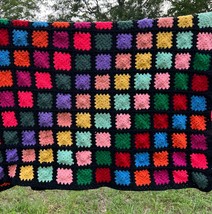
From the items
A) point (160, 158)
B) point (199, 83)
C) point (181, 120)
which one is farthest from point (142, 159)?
point (199, 83)

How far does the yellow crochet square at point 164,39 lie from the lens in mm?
1245

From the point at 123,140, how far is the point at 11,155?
34cm

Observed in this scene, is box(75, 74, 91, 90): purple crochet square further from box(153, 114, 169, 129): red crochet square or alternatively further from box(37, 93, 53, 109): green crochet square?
box(153, 114, 169, 129): red crochet square

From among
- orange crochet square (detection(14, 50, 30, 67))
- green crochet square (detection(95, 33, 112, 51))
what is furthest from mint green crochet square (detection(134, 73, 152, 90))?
orange crochet square (detection(14, 50, 30, 67))

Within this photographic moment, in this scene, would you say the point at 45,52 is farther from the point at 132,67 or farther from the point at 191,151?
the point at 191,151

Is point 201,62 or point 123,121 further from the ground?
point 201,62

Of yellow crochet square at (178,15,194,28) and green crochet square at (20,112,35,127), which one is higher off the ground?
yellow crochet square at (178,15,194,28)

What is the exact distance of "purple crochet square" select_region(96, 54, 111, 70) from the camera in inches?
49.5

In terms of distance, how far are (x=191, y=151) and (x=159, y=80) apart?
0.23m

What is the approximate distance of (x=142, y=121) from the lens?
1274 mm

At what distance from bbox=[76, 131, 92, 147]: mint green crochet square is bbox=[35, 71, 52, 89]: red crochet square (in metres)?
0.17

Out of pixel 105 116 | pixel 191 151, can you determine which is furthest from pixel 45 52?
pixel 191 151

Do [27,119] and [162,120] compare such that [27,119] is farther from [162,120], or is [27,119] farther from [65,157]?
[162,120]

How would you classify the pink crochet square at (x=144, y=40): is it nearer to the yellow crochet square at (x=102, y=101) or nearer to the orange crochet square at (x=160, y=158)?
the yellow crochet square at (x=102, y=101)
